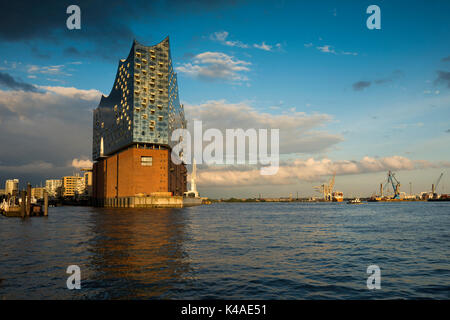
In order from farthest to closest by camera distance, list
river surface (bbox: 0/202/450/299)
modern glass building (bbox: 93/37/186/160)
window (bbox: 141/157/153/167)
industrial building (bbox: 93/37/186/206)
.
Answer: modern glass building (bbox: 93/37/186/160)
industrial building (bbox: 93/37/186/206)
window (bbox: 141/157/153/167)
river surface (bbox: 0/202/450/299)

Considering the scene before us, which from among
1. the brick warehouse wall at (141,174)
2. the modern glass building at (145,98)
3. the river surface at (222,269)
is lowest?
the river surface at (222,269)

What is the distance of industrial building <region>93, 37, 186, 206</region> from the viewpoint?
5418 inches

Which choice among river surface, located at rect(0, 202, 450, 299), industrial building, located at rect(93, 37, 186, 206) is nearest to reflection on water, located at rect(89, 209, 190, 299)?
river surface, located at rect(0, 202, 450, 299)

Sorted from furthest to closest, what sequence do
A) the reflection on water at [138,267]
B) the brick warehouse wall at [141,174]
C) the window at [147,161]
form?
the window at [147,161] < the brick warehouse wall at [141,174] < the reflection on water at [138,267]

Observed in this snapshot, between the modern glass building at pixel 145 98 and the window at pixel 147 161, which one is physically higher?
the modern glass building at pixel 145 98

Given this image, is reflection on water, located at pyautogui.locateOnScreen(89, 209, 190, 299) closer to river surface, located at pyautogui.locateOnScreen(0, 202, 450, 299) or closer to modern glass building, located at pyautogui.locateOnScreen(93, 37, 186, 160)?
river surface, located at pyautogui.locateOnScreen(0, 202, 450, 299)

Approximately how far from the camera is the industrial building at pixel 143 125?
138 m

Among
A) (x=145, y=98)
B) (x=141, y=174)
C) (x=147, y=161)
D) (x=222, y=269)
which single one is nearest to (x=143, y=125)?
(x=145, y=98)

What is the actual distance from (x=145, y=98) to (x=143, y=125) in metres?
12.2

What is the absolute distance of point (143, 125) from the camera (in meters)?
141

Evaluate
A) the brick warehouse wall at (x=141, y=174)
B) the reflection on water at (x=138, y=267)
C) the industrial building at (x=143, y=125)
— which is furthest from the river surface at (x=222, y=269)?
the industrial building at (x=143, y=125)

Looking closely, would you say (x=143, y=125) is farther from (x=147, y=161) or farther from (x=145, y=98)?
(x=147, y=161)

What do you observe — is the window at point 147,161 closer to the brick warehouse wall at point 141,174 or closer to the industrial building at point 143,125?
the industrial building at point 143,125
